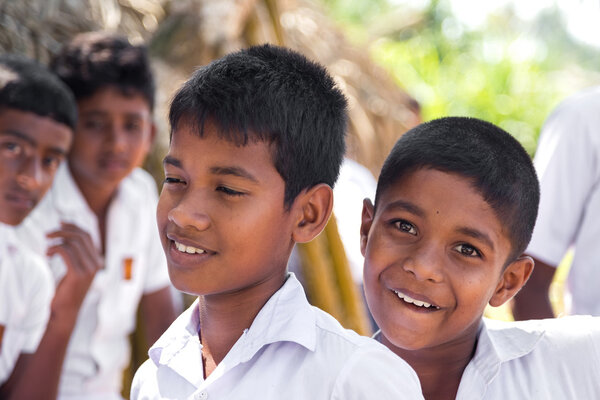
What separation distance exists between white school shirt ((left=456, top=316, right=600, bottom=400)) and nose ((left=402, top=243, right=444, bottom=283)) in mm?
218

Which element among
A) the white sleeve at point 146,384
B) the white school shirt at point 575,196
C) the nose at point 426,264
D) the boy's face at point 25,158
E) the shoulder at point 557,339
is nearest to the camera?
the white sleeve at point 146,384

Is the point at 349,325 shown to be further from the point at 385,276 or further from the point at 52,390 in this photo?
the point at 385,276

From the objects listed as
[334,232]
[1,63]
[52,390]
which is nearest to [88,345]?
[52,390]

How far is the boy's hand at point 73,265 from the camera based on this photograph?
2586 millimetres

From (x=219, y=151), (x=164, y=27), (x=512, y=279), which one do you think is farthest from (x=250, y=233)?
(x=164, y=27)

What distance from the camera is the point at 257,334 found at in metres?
1.34

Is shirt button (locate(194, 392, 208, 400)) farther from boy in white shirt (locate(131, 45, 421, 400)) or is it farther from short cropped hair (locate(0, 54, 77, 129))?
short cropped hair (locate(0, 54, 77, 129))

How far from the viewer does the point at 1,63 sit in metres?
2.54

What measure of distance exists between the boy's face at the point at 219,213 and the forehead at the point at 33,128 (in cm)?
118

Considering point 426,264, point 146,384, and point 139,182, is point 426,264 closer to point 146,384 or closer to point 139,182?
point 146,384

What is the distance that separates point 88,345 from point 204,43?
5.07ft

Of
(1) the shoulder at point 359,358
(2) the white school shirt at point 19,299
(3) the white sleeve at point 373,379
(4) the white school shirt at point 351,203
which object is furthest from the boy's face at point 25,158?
(4) the white school shirt at point 351,203

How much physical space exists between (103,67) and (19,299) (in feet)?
3.06

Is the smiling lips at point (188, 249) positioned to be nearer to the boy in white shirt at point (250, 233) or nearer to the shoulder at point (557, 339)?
the boy in white shirt at point (250, 233)
